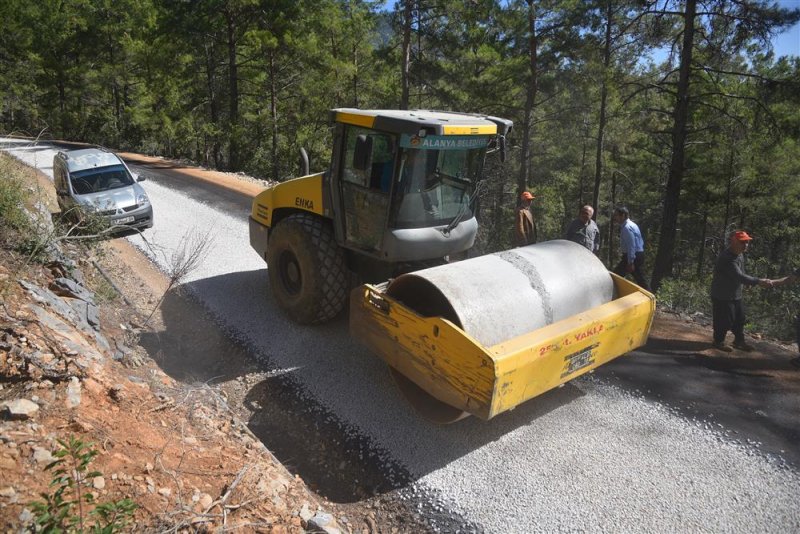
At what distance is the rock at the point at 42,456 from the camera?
327 centimetres

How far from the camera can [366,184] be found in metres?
5.90

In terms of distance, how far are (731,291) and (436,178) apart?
3598 mm

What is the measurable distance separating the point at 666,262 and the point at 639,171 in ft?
56.8

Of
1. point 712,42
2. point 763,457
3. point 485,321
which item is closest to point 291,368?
point 485,321

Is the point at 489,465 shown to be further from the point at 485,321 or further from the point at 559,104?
the point at 559,104

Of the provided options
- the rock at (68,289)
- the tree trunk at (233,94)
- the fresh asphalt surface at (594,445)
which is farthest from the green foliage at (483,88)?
the rock at (68,289)

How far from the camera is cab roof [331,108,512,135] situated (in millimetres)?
5263

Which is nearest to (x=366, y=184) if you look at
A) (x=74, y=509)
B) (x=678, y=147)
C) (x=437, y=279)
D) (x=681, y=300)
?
(x=437, y=279)

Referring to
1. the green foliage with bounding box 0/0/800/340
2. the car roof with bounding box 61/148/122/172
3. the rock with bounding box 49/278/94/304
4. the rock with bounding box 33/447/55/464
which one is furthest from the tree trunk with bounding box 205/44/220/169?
the rock with bounding box 33/447/55/464

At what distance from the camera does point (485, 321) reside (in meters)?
4.73

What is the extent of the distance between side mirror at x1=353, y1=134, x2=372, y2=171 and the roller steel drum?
4.12 ft

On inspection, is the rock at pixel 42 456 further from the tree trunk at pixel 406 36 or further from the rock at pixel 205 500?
the tree trunk at pixel 406 36

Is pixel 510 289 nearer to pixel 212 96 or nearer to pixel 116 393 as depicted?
pixel 116 393

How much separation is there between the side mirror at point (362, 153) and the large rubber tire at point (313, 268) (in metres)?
1.18
